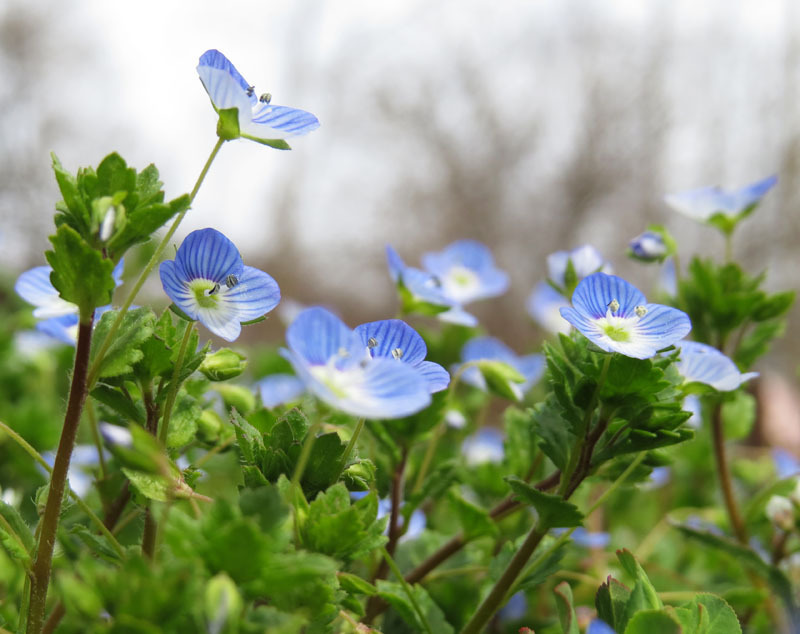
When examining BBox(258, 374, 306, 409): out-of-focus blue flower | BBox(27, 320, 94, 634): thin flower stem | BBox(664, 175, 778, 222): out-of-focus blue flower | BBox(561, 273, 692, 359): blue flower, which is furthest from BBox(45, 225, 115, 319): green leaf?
BBox(664, 175, 778, 222): out-of-focus blue flower

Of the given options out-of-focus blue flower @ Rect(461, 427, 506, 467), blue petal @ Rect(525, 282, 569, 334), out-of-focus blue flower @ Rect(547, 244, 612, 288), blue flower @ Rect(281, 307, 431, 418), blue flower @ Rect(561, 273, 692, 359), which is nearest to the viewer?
blue flower @ Rect(281, 307, 431, 418)

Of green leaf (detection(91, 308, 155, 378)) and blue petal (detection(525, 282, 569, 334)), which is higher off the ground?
green leaf (detection(91, 308, 155, 378))

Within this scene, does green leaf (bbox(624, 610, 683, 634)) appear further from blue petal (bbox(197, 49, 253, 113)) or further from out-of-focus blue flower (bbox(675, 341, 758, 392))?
blue petal (bbox(197, 49, 253, 113))

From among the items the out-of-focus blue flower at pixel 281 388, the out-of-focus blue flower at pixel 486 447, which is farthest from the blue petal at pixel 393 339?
the out-of-focus blue flower at pixel 486 447

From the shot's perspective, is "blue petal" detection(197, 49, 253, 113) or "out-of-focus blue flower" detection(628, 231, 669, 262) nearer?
"blue petal" detection(197, 49, 253, 113)

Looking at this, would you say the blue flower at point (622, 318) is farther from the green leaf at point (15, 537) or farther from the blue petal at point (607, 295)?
the green leaf at point (15, 537)

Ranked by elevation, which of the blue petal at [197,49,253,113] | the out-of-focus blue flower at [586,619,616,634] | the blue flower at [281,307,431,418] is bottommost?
the out-of-focus blue flower at [586,619,616,634]
